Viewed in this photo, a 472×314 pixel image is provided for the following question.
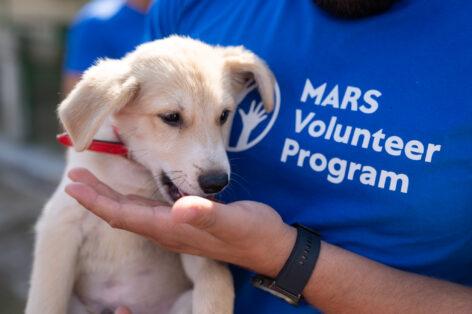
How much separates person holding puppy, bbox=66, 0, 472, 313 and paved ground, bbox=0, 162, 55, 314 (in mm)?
3580

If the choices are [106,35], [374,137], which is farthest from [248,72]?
[106,35]

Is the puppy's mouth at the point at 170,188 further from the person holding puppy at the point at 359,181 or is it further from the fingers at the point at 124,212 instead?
the fingers at the point at 124,212

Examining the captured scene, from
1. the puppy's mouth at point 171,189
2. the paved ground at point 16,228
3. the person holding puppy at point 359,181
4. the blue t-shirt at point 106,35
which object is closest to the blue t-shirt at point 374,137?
the person holding puppy at point 359,181

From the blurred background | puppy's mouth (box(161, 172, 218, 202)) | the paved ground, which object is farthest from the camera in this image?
the blurred background

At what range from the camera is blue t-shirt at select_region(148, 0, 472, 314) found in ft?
5.73

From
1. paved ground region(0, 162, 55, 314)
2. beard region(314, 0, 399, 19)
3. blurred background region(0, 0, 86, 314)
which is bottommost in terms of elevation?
paved ground region(0, 162, 55, 314)

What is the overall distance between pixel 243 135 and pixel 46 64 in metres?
7.26

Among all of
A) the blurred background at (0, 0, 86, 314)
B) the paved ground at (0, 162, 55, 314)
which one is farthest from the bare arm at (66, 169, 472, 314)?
the blurred background at (0, 0, 86, 314)

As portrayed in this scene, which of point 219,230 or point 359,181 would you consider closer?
point 219,230

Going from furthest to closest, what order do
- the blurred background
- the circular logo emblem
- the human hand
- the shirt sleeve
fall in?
the blurred background → the shirt sleeve → the circular logo emblem → the human hand

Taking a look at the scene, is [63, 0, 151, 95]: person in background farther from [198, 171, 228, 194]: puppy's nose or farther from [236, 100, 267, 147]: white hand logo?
[198, 171, 228, 194]: puppy's nose

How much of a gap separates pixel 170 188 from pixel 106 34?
6.24 feet

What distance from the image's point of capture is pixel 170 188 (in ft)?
7.14

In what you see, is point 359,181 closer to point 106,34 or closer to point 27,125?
point 106,34
